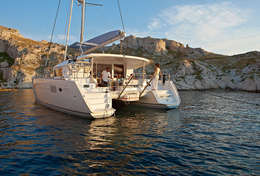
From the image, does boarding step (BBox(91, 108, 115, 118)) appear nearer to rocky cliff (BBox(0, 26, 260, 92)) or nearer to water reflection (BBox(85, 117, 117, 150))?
water reflection (BBox(85, 117, 117, 150))

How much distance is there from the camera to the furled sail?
12.1 m

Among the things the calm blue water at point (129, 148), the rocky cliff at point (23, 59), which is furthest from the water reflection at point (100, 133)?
the rocky cliff at point (23, 59)

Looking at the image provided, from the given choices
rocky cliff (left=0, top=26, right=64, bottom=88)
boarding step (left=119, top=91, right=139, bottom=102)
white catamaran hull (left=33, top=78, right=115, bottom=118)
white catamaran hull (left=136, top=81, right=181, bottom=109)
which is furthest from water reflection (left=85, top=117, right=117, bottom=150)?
rocky cliff (left=0, top=26, right=64, bottom=88)

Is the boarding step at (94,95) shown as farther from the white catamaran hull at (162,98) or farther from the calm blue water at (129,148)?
the white catamaran hull at (162,98)

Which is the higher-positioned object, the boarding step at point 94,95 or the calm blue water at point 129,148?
the boarding step at point 94,95

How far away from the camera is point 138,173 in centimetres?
395

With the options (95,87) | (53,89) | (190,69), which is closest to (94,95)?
(95,87)

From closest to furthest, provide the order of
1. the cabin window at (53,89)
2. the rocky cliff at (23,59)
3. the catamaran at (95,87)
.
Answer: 1. the catamaran at (95,87)
2. the cabin window at (53,89)
3. the rocky cliff at (23,59)

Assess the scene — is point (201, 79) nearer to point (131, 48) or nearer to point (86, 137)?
point (86, 137)

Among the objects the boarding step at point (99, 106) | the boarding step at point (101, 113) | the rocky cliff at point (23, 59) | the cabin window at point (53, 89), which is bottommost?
the boarding step at point (101, 113)

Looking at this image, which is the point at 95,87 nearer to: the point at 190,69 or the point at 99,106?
the point at 99,106

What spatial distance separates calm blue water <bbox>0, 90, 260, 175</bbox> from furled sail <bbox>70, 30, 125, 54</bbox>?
6.53 metres

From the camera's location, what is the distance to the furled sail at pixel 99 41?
12084 mm

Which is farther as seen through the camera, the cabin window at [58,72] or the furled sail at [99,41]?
the cabin window at [58,72]
